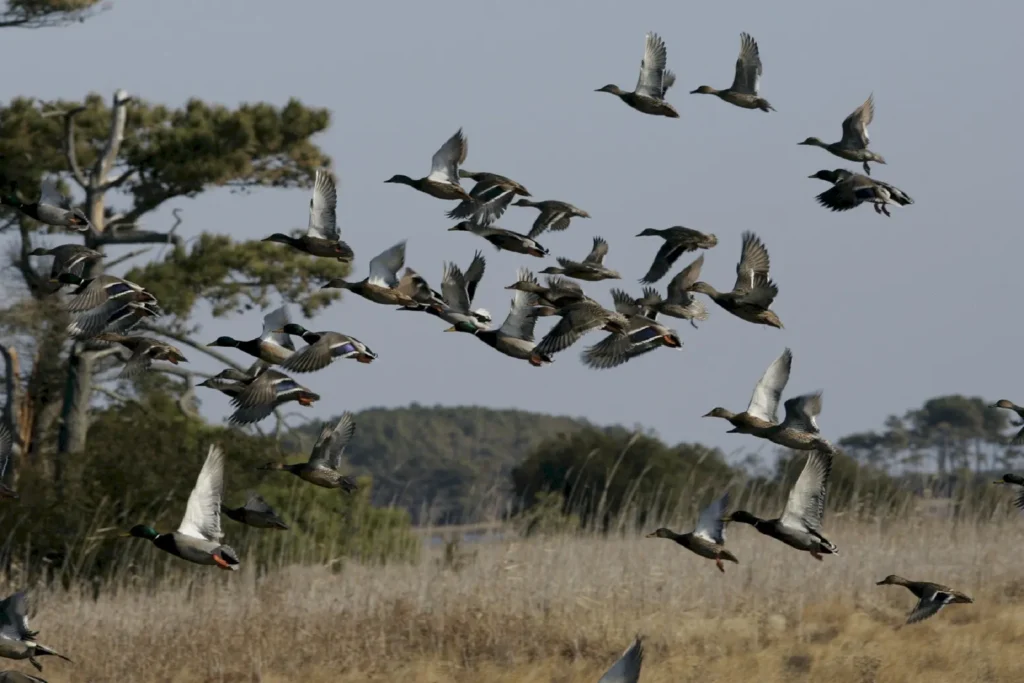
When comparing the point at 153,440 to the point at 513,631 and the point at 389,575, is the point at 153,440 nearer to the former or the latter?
the point at 389,575

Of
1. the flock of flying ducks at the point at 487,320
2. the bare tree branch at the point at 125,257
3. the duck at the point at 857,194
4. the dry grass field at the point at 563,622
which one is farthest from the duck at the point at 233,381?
the bare tree branch at the point at 125,257

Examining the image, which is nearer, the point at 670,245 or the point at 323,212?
the point at 323,212

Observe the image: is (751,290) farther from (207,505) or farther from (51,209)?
(51,209)

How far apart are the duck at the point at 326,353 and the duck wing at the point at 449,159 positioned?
1581 millimetres

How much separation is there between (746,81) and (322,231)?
137 inches

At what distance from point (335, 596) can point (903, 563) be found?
6.26 m

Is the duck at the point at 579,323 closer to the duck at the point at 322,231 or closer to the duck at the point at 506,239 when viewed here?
the duck at the point at 506,239

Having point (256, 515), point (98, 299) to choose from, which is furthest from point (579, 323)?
point (98, 299)

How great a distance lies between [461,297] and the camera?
433 inches

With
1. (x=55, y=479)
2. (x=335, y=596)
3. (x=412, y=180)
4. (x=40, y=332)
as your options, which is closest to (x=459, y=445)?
(x=40, y=332)

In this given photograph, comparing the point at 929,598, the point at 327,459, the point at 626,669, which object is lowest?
the point at 626,669

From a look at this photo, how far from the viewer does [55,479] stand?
72.5 ft

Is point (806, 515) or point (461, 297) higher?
point (461, 297)

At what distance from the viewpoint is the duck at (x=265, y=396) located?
9336 mm
